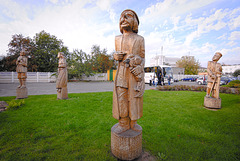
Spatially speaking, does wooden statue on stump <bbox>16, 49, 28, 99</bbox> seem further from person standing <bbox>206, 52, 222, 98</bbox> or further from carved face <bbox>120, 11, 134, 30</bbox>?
person standing <bbox>206, 52, 222, 98</bbox>

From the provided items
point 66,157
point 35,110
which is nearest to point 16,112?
point 35,110

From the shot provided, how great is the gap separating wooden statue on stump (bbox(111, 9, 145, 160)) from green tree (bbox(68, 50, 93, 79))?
2112 centimetres

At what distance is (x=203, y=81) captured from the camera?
66.8 ft

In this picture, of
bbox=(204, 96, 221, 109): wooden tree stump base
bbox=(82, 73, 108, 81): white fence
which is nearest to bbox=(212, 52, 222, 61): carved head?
bbox=(204, 96, 221, 109): wooden tree stump base

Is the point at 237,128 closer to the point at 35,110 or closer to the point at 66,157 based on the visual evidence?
the point at 66,157

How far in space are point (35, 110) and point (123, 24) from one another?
16.8 feet

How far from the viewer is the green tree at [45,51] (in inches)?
878

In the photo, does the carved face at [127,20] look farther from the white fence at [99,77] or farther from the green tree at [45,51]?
the white fence at [99,77]

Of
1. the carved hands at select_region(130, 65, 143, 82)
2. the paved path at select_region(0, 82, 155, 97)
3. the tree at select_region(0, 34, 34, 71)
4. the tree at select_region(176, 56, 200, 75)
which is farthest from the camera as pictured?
the tree at select_region(176, 56, 200, 75)

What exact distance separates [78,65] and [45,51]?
6.89 meters

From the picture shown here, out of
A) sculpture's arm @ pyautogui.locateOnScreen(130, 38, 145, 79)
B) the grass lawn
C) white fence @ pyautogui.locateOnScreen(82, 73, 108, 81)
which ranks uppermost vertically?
sculpture's arm @ pyautogui.locateOnScreen(130, 38, 145, 79)

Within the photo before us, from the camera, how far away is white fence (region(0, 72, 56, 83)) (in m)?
17.8

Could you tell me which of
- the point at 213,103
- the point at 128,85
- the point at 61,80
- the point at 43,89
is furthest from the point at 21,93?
the point at 213,103

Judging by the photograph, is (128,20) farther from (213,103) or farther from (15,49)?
(15,49)
